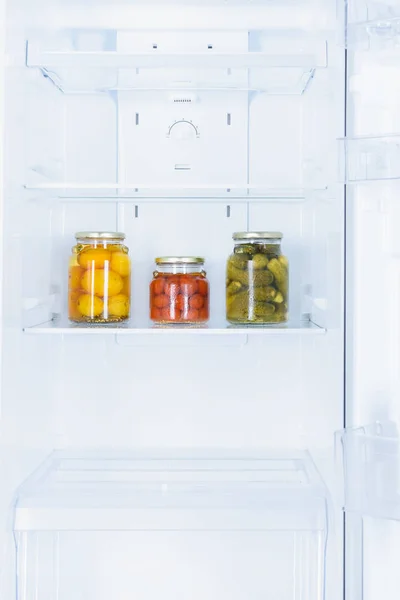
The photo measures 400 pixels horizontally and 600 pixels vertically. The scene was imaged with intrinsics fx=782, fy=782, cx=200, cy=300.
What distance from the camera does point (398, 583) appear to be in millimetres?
1217

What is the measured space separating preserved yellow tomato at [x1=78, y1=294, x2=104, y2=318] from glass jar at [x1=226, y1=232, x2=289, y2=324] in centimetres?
26

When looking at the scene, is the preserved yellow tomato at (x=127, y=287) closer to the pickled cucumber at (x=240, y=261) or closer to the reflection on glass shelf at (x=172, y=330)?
the reflection on glass shelf at (x=172, y=330)

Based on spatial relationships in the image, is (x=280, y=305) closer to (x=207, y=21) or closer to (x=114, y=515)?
(x=114, y=515)

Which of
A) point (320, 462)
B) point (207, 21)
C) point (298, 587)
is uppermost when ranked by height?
point (207, 21)

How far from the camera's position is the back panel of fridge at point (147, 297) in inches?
60.7

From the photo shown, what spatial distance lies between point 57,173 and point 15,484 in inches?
26.4

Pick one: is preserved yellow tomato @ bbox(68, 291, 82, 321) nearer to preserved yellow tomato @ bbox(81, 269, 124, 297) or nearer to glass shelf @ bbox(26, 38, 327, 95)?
preserved yellow tomato @ bbox(81, 269, 124, 297)

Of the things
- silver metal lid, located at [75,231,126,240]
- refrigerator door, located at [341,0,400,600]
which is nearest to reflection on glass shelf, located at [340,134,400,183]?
refrigerator door, located at [341,0,400,600]

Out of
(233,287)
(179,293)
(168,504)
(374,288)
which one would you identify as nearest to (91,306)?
(179,293)

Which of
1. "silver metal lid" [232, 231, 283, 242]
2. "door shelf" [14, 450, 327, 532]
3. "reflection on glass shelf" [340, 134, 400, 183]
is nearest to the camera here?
"reflection on glass shelf" [340, 134, 400, 183]

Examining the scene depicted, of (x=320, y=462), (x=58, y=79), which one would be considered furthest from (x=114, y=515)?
(x=58, y=79)

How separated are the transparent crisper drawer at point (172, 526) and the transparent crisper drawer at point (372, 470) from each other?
180mm

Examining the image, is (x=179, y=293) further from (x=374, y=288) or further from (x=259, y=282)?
(x=374, y=288)

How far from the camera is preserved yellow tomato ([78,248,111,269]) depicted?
1.55 meters
